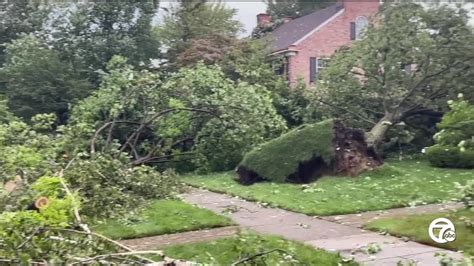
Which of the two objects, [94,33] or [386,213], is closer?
[386,213]

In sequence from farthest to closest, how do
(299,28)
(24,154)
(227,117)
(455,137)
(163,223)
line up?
(299,28) → (455,137) → (227,117) → (24,154) → (163,223)

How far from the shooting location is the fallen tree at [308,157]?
40.7 ft

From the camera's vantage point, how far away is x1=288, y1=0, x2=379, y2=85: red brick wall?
27.6 m

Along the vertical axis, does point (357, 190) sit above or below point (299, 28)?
below

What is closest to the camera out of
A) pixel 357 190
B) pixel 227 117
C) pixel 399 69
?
pixel 357 190

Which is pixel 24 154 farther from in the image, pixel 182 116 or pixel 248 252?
pixel 182 116

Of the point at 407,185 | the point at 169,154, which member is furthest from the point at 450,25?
the point at 169,154

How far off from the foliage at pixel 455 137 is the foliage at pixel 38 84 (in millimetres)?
10562

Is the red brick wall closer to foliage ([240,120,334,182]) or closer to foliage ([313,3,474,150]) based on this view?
foliage ([313,3,474,150])

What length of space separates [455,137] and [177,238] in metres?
8.49

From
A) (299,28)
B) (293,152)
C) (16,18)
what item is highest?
(299,28)

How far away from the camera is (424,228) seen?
7.28 m

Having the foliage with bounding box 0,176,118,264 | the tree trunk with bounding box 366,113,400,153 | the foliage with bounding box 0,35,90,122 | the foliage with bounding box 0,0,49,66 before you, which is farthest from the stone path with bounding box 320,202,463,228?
A: the foliage with bounding box 0,0,49,66

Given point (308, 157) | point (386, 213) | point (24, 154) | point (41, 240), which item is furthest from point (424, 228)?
point (24, 154)
